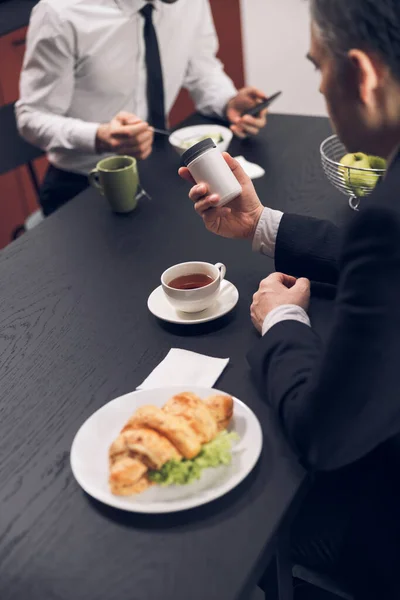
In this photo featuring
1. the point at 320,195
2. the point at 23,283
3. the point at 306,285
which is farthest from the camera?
the point at 320,195

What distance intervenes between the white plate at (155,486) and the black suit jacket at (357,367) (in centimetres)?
6

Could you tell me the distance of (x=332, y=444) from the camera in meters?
0.82

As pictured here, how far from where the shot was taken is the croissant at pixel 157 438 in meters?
0.81

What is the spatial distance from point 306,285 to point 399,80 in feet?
1.50

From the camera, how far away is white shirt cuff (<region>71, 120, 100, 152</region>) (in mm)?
1883

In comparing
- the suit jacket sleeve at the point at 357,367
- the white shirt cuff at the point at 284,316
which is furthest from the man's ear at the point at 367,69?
the white shirt cuff at the point at 284,316

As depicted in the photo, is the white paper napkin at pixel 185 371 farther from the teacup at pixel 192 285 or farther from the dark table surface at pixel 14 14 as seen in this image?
the dark table surface at pixel 14 14

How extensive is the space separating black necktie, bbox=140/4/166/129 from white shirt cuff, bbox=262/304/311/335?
1234 millimetres

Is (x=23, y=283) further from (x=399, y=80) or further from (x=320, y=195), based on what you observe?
(x=399, y=80)

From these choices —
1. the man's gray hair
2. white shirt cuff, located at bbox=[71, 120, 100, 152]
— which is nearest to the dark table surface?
white shirt cuff, located at bbox=[71, 120, 100, 152]

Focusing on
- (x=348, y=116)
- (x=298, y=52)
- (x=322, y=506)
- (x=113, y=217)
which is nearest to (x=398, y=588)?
(x=322, y=506)

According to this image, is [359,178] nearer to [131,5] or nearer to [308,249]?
[308,249]

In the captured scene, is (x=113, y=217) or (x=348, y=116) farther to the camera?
(x=113, y=217)

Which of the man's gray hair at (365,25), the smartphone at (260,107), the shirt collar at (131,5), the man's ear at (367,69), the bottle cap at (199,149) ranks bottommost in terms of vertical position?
the smartphone at (260,107)
